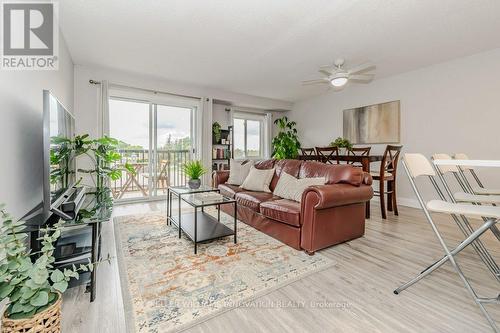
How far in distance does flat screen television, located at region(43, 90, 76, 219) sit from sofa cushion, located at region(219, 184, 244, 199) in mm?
1880

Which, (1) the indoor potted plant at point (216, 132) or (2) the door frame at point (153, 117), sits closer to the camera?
(2) the door frame at point (153, 117)

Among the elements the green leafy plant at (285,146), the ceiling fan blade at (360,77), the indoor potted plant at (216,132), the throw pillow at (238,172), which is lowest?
the throw pillow at (238,172)

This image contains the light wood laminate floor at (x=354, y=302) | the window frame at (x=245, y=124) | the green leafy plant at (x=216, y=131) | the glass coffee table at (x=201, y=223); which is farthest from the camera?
the window frame at (x=245, y=124)

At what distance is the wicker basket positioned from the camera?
0.85m

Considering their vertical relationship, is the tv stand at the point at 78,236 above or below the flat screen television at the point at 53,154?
below

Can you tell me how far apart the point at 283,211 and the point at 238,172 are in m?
1.56

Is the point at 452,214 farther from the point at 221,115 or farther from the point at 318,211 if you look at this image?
the point at 221,115

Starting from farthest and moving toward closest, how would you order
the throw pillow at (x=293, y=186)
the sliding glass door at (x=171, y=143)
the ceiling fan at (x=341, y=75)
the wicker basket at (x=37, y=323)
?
1. the sliding glass door at (x=171, y=143)
2. the ceiling fan at (x=341, y=75)
3. the throw pillow at (x=293, y=186)
4. the wicker basket at (x=37, y=323)

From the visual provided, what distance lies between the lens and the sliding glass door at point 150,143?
14.4 ft

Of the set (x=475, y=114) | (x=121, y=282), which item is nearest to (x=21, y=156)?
(x=121, y=282)

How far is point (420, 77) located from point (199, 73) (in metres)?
3.85

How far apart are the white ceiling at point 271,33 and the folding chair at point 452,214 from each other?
1.65 m

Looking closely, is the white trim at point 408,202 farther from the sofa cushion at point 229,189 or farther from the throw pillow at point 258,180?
the sofa cushion at point 229,189

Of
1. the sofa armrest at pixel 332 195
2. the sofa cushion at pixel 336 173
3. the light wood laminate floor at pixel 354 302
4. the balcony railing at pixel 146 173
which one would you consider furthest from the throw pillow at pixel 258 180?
the balcony railing at pixel 146 173
